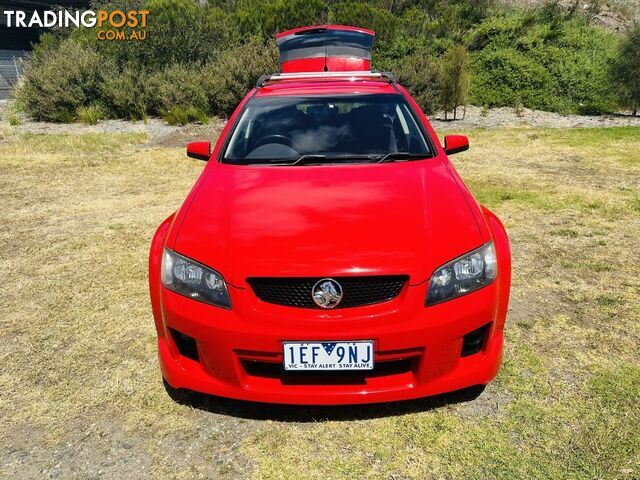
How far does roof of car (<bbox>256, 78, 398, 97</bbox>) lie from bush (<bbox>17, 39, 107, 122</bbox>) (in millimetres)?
11602

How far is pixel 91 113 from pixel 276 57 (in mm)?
5298

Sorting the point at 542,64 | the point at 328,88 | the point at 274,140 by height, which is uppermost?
the point at 542,64

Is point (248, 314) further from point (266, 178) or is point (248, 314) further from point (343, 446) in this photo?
point (266, 178)

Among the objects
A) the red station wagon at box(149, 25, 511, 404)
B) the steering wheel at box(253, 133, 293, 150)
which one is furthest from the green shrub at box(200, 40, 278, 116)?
the red station wagon at box(149, 25, 511, 404)

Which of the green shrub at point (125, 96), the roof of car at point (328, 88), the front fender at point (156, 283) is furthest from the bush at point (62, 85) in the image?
the front fender at point (156, 283)

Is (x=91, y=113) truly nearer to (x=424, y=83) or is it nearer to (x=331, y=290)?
(x=424, y=83)

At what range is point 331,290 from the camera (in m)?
2.08

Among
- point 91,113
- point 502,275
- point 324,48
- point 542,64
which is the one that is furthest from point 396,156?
point 542,64

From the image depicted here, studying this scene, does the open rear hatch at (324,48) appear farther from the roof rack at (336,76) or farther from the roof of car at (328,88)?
the roof of car at (328,88)

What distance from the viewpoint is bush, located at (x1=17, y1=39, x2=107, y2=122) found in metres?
13.4

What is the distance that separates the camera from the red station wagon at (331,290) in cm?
207

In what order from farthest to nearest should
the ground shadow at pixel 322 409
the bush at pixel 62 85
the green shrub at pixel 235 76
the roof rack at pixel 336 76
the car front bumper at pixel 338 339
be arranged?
the green shrub at pixel 235 76, the bush at pixel 62 85, the roof rack at pixel 336 76, the ground shadow at pixel 322 409, the car front bumper at pixel 338 339

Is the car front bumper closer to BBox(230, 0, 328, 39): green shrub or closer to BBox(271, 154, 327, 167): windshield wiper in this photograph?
BBox(271, 154, 327, 167): windshield wiper

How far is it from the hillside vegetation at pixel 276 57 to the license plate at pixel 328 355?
1193 centimetres
